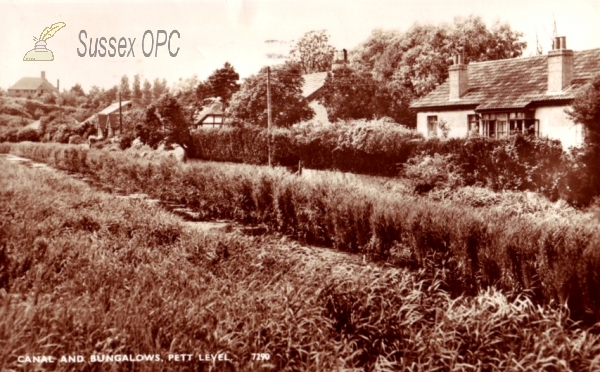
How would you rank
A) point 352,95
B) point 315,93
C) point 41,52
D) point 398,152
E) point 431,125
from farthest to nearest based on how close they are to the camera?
point 315,93 → point 352,95 → point 431,125 → point 398,152 → point 41,52

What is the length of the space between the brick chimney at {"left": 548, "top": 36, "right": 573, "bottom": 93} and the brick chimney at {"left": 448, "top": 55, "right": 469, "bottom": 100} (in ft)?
16.5

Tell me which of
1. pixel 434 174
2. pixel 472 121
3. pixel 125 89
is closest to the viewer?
pixel 434 174

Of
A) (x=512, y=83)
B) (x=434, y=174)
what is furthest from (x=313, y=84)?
(x=434, y=174)

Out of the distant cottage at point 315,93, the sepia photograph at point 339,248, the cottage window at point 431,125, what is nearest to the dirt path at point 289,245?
the sepia photograph at point 339,248

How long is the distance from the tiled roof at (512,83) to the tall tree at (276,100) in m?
6.60

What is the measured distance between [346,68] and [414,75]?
292 inches

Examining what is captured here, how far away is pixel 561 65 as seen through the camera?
828 inches

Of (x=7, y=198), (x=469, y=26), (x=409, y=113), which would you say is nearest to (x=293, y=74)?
(x=409, y=113)

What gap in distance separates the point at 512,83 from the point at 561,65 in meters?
3.15

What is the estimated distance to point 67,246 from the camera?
777 centimetres

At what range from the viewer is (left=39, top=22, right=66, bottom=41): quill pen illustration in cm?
945

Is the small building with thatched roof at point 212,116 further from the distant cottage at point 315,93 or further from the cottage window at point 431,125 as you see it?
the cottage window at point 431,125

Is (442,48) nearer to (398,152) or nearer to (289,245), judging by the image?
(398,152)

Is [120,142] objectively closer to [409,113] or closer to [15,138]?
[15,138]
